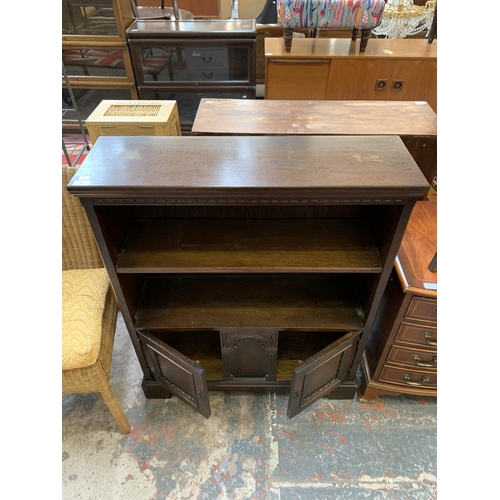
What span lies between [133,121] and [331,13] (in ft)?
4.20

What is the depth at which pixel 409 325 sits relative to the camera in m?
1.21

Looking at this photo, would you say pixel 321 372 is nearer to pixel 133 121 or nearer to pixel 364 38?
pixel 133 121

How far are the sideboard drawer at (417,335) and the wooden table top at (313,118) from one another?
2.38 feet

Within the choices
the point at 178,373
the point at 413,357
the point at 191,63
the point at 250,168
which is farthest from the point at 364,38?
the point at 178,373

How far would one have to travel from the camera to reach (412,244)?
47.6 inches

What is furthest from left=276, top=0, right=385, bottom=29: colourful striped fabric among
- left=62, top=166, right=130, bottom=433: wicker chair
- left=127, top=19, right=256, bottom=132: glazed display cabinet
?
left=62, top=166, right=130, bottom=433: wicker chair

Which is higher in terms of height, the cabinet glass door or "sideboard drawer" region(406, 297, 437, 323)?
the cabinet glass door

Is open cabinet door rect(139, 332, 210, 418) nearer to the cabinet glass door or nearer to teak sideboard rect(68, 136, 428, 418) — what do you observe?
teak sideboard rect(68, 136, 428, 418)

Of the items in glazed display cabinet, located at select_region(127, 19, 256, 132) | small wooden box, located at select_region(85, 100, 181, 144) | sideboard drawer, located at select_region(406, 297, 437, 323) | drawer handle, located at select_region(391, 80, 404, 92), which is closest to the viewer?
sideboard drawer, located at select_region(406, 297, 437, 323)

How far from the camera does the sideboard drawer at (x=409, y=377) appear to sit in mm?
1377

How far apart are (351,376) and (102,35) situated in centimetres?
274

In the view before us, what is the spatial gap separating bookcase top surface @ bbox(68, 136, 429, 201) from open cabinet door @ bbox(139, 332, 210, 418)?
22.7 inches

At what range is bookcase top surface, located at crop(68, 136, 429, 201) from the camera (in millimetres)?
850

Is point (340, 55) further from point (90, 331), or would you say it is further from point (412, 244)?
point (90, 331)
